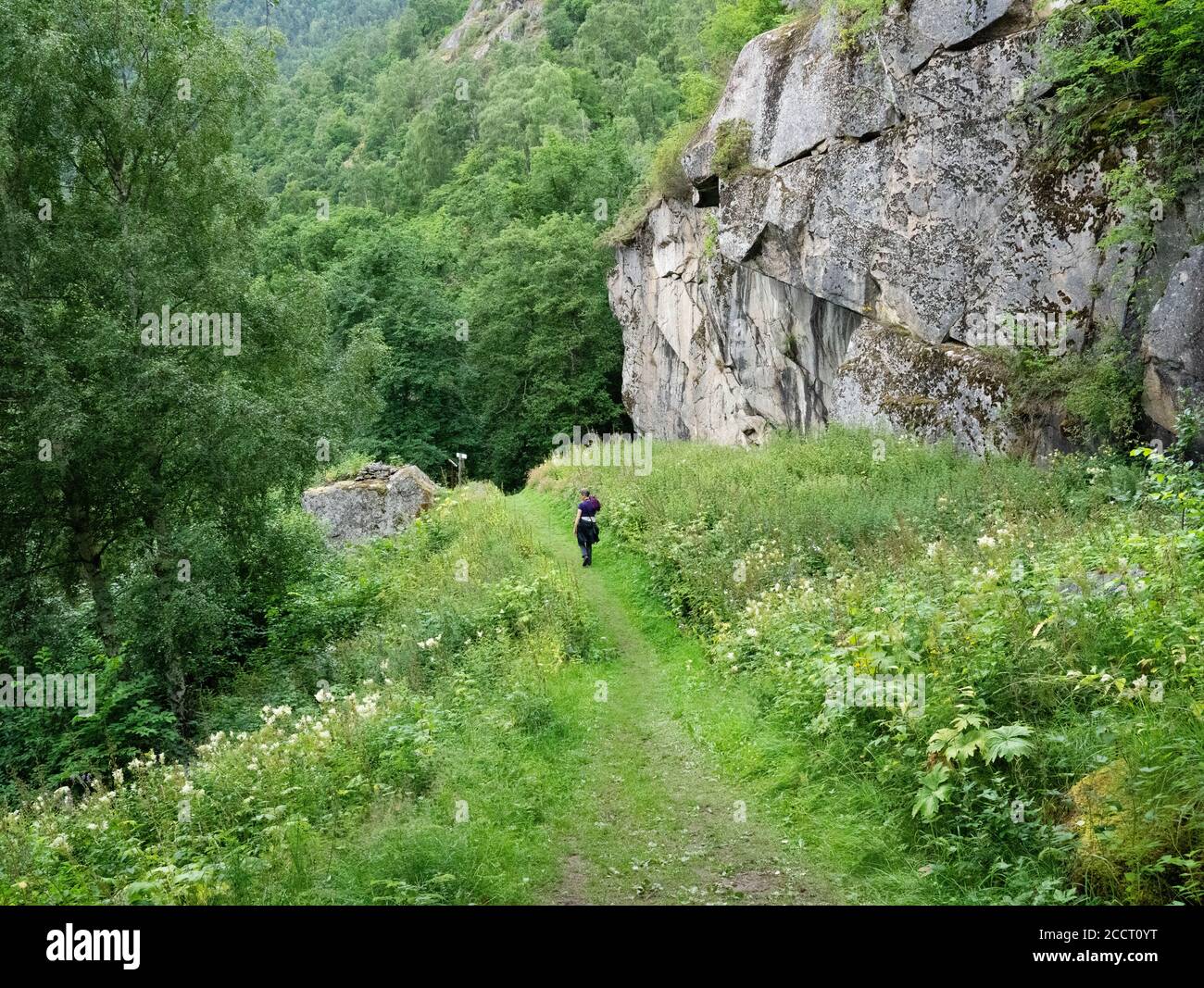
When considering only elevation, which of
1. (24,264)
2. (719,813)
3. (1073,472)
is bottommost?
(719,813)

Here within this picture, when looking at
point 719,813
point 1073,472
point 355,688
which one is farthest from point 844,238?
point 719,813

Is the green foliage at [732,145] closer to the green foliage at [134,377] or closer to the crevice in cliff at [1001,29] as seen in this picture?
the crevice in cliff at [1001,29]

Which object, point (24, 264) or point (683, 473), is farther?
point (683, 473)

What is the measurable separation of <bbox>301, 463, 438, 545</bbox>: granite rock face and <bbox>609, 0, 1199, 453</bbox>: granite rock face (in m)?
10.7

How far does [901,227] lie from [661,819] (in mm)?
16220

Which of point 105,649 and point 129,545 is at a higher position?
point 129,545

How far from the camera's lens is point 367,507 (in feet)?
75.8

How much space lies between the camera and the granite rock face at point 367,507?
22984mm

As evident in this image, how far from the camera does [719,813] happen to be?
743 cm

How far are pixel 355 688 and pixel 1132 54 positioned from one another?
1667 cm

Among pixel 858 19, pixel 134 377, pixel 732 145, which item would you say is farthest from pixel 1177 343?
pixel 134 377

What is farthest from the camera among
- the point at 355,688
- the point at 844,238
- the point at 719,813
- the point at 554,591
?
the point at 844,238

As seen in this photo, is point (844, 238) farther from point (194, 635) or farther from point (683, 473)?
point (194, 635)
